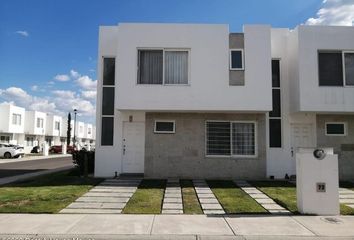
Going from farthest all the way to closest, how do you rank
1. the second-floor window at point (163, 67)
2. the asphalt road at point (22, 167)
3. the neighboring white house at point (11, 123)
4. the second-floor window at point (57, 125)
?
1. the second-floor window at point (57, 125)
2. the neighboring white house at point (11, 123)
3. the asphalt road at point (22, 167)
4. the second-floor window at point (163, 67)

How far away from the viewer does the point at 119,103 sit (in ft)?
47.3

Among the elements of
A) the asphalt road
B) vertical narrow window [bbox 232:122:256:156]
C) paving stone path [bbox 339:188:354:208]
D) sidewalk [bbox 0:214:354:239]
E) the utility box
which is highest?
vertical narrow window [bbox 232:122:256:156]

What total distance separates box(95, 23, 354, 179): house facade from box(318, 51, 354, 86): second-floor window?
4 centimetres

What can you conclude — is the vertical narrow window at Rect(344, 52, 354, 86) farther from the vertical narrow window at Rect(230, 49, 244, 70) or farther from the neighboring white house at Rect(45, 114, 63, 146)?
the neighboring white house at Rect(45, 114, 63, 146)

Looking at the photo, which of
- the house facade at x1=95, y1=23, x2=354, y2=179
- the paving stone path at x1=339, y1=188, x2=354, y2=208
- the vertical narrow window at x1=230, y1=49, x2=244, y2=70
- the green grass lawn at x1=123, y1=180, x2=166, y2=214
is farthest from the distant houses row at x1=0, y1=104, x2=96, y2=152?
the paving stone path at x1=339, y1=188, x2=354, y2=208

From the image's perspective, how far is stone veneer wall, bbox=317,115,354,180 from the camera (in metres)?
15.4

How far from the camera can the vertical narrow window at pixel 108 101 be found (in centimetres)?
1553

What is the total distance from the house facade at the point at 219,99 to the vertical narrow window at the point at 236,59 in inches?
1.7

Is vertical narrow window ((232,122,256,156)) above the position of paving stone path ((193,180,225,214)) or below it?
above

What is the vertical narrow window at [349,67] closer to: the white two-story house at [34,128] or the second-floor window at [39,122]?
the white two-story house at [34,128]

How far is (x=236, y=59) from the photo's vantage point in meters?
14.8

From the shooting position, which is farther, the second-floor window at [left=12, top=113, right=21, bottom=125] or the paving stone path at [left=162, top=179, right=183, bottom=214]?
the second-floor window at [left=12, top=113, right=21, bottom=125]

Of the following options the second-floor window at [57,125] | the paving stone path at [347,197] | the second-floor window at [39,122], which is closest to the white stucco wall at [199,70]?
the paving stone path at [347,197]

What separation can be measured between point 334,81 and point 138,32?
8.60 m
